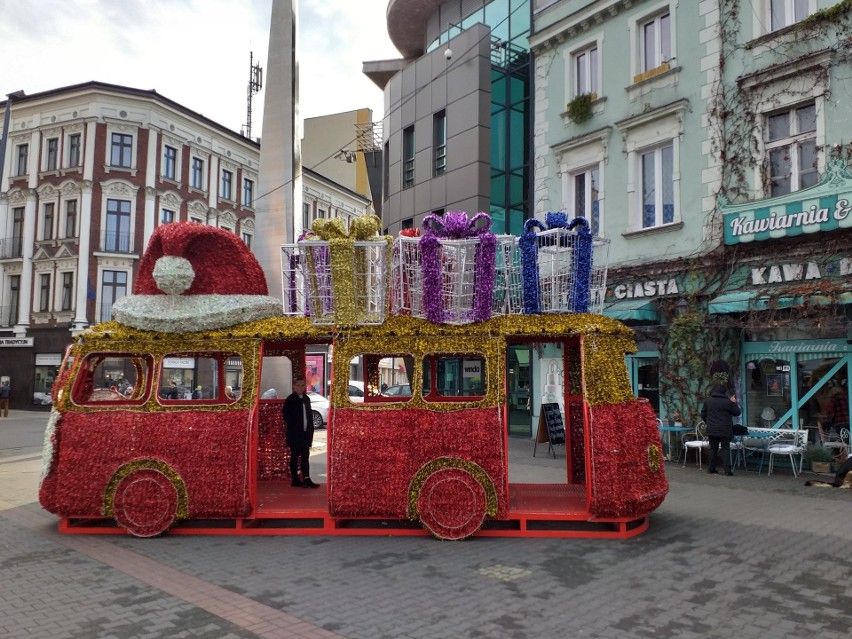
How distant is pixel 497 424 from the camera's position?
7113 mm

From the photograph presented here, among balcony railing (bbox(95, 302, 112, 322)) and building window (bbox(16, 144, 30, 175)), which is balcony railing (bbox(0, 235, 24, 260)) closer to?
building window (bbox(16, 144, 30, 175))

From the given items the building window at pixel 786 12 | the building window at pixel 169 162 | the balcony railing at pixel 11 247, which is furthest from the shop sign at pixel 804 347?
the balcony railing at pixel 11 247

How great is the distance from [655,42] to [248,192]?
28.5 metres

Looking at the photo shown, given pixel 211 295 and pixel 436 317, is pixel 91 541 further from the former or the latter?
pixel 436 317

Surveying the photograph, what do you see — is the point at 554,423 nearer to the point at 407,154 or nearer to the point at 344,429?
the point at 344,429

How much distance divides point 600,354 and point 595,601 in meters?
2.69

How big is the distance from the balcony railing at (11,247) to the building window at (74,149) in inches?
182

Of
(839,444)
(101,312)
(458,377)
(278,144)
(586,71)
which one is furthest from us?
(101,312)

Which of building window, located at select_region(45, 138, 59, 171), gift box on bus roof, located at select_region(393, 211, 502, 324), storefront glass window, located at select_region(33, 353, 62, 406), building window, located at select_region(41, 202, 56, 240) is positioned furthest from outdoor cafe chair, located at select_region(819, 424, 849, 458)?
building window, located at select_region(45, 138, 59, 171)

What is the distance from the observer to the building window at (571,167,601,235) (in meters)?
15.3

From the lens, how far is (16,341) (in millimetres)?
31547

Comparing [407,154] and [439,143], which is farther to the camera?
[407,154]

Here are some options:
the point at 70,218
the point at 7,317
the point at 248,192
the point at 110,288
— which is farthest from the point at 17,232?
the point at 248,192

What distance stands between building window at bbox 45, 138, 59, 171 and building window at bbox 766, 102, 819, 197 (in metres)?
31.5
